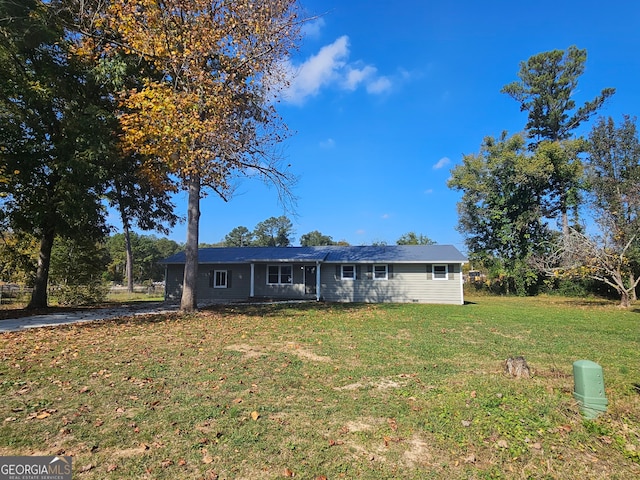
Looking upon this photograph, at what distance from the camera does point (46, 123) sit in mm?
12367

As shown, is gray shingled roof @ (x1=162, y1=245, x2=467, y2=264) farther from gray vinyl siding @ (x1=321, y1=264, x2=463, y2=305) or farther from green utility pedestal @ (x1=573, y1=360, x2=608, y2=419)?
green utility pedestal @ (x1=573, y1=360, x2=608, y2=419)

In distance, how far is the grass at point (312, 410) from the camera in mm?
3127

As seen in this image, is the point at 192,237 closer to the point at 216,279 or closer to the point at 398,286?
the point at 216,279

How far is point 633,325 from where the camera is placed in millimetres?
11578

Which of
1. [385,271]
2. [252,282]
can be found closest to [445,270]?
[385,271]

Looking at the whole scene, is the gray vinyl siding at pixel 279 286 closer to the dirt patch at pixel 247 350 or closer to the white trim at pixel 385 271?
the white trim at pixel 385 271

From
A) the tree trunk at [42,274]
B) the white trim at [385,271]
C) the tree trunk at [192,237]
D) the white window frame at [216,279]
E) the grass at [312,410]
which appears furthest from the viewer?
the white window frame at [216,279]

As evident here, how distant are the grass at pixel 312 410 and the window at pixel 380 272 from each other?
517 inches

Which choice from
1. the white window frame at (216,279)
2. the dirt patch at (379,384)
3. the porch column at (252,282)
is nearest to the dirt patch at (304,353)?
the dirt patch at (379,384)

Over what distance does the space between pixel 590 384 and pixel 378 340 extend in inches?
193

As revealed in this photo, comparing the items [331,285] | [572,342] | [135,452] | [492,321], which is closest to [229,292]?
[331,285]

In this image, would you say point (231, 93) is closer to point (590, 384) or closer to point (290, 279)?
point (590, 384)

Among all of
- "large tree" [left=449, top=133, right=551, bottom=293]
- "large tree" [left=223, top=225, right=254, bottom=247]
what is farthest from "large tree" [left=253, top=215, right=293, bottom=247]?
"large tree" [left=449, top=133, right=551, bottom=293]

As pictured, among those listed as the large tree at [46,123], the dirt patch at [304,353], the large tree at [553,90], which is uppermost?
the large tree at [553,90]
